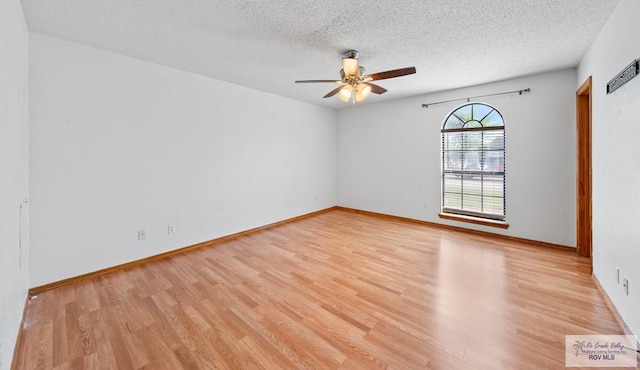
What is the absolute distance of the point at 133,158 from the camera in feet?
10.1

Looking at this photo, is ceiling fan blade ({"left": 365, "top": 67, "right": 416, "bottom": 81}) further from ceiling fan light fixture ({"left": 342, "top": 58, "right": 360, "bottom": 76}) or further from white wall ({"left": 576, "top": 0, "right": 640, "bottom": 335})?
white wall ({"left": 576, "top": 0, "right": 640, "bottom": 335})

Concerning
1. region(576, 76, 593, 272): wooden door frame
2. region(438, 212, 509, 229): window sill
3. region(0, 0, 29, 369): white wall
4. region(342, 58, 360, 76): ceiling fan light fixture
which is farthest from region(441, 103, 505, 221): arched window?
region(0, 0, 29, 369): white wall

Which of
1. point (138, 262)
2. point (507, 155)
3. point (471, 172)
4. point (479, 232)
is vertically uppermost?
point (507, 155)

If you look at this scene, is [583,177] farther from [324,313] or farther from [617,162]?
[324,313]

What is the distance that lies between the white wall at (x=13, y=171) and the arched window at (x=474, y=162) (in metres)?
5.27

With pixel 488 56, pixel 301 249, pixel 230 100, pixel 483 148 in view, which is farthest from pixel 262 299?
pixel 483 148

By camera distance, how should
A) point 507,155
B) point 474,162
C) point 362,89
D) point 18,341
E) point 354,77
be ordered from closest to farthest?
point 18,341 → point 354,77 → point 362,89 → point 507,155 → point 474,162

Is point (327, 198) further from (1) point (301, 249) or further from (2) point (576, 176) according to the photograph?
(2) point (576, 176)

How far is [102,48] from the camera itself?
2.79m

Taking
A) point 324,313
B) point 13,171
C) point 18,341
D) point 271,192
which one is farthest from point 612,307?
point 13,171

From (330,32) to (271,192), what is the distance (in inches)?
122

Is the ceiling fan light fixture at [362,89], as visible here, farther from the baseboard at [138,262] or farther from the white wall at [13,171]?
the baseboard at [138,262]

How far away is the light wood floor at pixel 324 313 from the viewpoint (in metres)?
1.65

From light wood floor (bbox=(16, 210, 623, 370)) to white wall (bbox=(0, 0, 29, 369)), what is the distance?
1.17 feet
